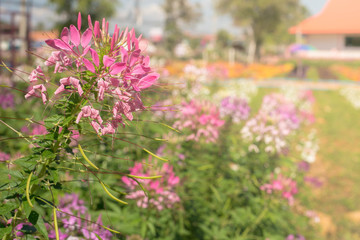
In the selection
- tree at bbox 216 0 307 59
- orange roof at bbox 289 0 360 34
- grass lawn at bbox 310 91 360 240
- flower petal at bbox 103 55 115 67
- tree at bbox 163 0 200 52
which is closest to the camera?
flower petal at bbox 103 55 115 67

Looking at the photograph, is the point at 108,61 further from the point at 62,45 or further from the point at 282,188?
the point at 282,188

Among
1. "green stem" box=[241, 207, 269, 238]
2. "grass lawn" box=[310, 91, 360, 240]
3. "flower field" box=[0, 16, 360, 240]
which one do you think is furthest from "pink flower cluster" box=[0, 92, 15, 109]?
"grass lawn" box=[310, 91, 360, 240]

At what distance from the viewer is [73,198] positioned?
1.73 m

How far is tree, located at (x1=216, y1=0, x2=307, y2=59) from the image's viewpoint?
3216 centimetres

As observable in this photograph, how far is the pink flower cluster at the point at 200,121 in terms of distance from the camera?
250 centimetres

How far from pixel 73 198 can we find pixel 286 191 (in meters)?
1.59

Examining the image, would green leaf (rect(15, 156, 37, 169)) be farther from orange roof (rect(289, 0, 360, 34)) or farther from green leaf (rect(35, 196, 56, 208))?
orange roof (rect(289, 0, 360, 34))

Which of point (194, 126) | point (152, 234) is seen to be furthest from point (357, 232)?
point (152, 234)

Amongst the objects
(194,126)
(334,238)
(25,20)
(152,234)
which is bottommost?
(334,238)

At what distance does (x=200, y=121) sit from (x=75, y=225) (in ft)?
4.44

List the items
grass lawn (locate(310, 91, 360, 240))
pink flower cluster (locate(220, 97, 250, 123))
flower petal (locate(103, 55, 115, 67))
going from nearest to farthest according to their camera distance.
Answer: flower petal (locate(103, 55, 115, 67)) < pink flower cluster (locate(220, 97, 250, 123)) < grass lawn (locate(310, 91, 360, 240))

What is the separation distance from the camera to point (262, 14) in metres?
33.4

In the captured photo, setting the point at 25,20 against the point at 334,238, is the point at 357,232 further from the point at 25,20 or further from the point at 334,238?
the point at 25,20

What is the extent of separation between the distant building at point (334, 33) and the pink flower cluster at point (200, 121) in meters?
29.3
